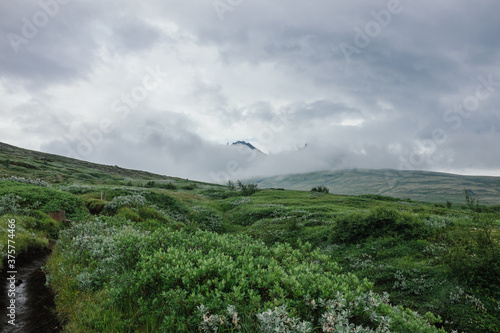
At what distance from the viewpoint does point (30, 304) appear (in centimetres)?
866

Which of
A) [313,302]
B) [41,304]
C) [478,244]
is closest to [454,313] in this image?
[478,244]

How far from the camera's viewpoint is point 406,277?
12.2 meters

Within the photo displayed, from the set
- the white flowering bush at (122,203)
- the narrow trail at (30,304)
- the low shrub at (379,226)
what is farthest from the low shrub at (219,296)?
the white flowering bush at (122,203)

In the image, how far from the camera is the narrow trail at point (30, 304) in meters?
7.29

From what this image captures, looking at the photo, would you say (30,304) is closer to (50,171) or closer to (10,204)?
(10,204)

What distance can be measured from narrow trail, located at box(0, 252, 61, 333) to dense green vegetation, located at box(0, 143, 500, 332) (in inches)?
14.2

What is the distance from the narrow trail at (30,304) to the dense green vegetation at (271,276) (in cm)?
36

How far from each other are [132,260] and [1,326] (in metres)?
3.46

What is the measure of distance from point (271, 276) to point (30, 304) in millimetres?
8192

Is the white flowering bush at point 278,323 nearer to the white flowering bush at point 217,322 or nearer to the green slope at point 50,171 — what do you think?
the white flowering bush at point 217,322

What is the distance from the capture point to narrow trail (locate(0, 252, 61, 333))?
729cm
